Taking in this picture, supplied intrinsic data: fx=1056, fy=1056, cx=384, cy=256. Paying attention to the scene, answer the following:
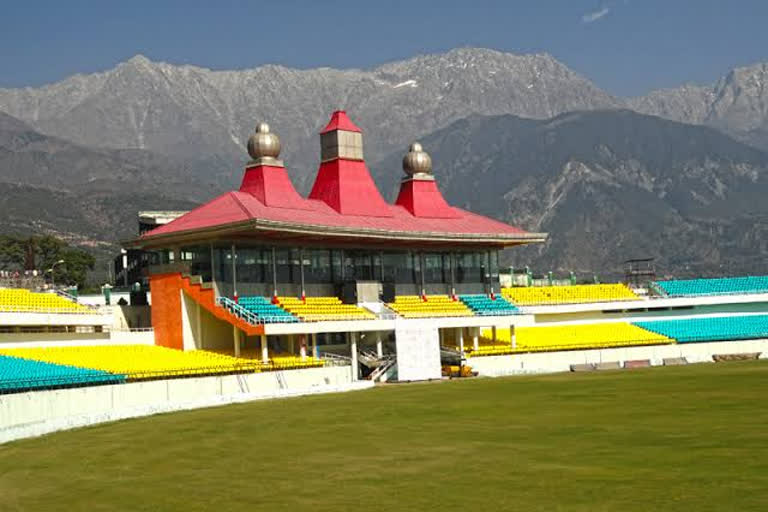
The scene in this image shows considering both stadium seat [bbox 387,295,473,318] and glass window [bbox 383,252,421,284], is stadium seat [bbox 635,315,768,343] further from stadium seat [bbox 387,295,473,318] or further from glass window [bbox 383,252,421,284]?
glass window [bbox 383,252,421,284]

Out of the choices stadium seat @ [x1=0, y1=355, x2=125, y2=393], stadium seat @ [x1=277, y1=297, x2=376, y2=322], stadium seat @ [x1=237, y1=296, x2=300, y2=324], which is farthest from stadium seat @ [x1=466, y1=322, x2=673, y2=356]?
stadium seat @ [x1=0, y1=355, x2=125, y2=393]

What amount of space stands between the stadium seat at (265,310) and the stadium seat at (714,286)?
3668cm

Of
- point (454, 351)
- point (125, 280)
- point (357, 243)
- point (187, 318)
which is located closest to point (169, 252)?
point (187, 318)

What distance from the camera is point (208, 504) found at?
20.9m

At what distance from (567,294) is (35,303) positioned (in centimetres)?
4336

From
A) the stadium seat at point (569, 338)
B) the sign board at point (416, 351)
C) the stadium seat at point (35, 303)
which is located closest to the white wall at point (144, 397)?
the sign board at point (416, 351)

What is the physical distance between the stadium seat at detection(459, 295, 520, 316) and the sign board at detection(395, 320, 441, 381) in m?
7.78

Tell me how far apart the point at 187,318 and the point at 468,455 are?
35.6 m

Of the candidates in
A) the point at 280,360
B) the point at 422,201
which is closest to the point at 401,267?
the point at 422,201

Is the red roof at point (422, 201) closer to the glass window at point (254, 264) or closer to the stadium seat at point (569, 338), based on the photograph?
the stadium seat at point (569, 338)

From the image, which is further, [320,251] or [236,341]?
[320,251]

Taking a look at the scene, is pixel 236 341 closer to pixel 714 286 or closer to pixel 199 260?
pixel 199 260

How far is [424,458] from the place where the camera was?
25.9 metres

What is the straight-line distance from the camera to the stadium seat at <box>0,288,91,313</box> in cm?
5047
